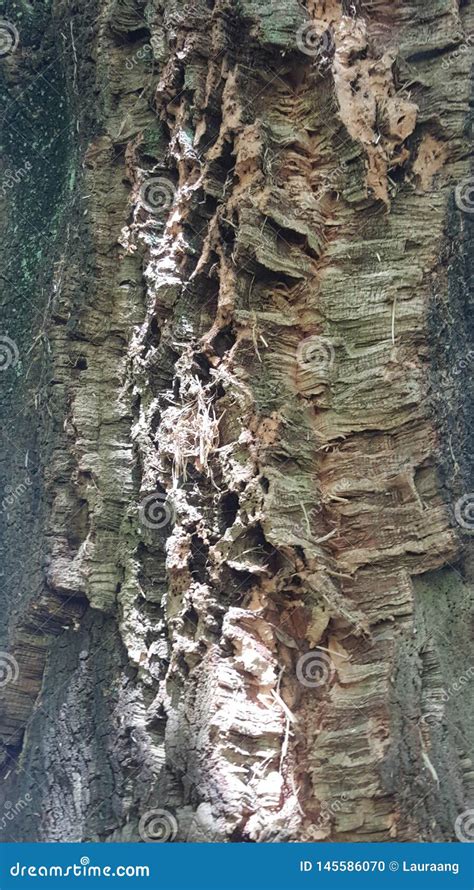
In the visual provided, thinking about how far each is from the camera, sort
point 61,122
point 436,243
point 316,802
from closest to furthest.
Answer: point 316,802 < point 436,243 < point 61,122

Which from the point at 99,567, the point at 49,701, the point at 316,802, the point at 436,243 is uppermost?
the point at 436,243

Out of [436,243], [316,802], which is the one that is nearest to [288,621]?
[316,802]

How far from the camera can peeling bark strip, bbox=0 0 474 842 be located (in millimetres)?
2473

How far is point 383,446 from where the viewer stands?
8.90ft

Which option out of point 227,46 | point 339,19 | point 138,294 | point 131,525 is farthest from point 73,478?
point 339,19

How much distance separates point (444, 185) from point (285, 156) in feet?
1.55

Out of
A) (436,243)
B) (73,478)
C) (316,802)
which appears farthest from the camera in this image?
(73,478)

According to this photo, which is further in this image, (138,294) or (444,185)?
(138,294)

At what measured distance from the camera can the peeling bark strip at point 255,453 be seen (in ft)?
8.11

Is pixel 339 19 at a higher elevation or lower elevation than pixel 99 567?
higher

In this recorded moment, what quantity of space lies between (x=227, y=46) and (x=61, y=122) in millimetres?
1046

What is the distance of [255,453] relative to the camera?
2.64 m

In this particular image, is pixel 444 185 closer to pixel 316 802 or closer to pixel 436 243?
pixel 436 243

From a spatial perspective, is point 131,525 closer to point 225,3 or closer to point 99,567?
point 99,567
